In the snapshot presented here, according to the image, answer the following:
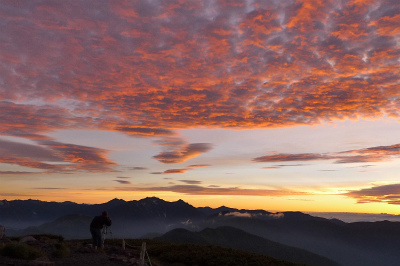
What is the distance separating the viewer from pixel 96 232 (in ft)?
86.4

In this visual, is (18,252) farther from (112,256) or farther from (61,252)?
(112,256)

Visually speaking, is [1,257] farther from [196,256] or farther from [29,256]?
[196,256]

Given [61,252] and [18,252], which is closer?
[18,252]

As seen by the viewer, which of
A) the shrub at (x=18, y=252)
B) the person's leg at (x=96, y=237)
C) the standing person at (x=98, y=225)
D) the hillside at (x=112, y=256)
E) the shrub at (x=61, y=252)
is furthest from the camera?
the person's leg at (x=96, y=237)

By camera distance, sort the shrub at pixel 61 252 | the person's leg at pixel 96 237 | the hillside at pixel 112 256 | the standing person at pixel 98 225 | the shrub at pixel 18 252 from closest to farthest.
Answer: the shrub at pixel 18 252, the hillside at pixel 112 256, the shrub at pixel 61 252, the standing person at pixel 98 225, the person's leg at pixel 96 237

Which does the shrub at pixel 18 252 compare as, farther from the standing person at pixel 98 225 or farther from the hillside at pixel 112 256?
the standing person at pixel 98 225

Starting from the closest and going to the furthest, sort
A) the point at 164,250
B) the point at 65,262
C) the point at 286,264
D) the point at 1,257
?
the point at 1,257, the point at 65,262, the point at 286,264, the point at 164,250

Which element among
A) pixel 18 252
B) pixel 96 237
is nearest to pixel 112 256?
pixel 96 237

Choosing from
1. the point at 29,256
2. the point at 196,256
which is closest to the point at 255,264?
the point at 196,256

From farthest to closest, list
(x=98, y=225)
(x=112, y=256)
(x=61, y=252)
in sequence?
(x=98, y=225) → (x=112, y=256) → (x=61, y=252)

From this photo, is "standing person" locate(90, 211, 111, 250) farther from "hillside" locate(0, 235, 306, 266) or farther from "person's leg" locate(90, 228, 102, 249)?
"hillside" locate(0, 235, 306, 266)

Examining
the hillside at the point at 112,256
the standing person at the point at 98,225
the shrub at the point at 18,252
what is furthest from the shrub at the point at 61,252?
the standing person at the point at 98,225

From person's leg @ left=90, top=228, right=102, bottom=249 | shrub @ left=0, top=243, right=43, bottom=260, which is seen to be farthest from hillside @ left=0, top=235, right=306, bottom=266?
person's leg @ left=90, top=228, right=102, bottom=249

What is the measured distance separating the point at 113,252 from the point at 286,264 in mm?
15385
